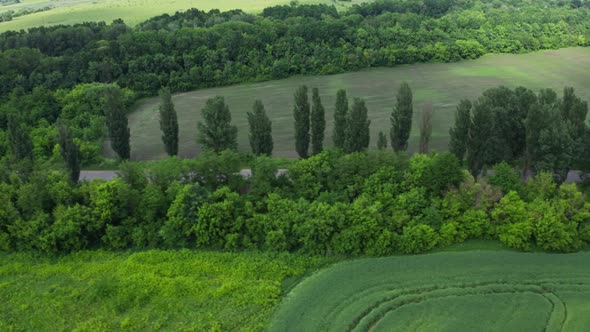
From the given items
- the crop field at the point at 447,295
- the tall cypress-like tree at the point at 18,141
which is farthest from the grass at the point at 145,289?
the tall cypress-like tree at the point at 18,141

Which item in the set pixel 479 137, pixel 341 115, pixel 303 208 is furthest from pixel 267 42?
pixel 303 208

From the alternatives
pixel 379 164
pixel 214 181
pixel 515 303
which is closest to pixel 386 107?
pixel 379 164

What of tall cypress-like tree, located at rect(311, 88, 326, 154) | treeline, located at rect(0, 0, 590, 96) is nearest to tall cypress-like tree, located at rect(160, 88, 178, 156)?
tall cypress-like tree, located at rect(311, 88, 326, 154)

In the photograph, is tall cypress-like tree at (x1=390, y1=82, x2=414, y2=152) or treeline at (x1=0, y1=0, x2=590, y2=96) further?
treeline at (x1=0, y1=0, x2=590, y2=96)

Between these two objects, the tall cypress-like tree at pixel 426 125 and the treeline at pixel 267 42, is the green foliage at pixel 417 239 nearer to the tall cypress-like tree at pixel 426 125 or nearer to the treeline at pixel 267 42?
the tall cypress-like tree at pixel 426 125

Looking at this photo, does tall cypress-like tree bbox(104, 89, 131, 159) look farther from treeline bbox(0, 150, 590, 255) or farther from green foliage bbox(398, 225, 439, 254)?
green foliage bbox(398, 225, 439, 254)

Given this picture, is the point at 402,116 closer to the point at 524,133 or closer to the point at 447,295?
the point at 524,133

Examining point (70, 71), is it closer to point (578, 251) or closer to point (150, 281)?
point (150, 281)
